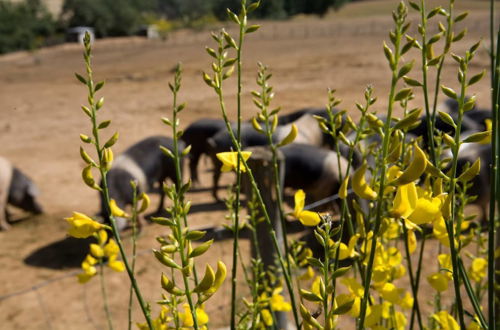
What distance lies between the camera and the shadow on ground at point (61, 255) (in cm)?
447

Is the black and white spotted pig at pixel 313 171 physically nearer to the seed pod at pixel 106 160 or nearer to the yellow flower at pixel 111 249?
the yellow flower at pixel 111 249

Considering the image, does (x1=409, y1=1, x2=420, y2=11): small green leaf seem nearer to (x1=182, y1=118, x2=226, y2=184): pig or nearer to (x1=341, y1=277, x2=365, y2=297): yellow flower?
(x1=341, y1=277, x2=365, y2=297): yellow flower

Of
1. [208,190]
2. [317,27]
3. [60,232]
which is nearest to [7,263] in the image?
[60,232]

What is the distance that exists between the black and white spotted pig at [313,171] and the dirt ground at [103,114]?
787 millimetres

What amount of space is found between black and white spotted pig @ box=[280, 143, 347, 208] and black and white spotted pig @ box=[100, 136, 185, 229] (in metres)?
1.18

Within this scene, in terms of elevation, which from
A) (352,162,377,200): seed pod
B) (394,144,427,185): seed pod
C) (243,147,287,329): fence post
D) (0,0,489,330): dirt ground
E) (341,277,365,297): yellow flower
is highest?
(394,144,427,185): seed pod

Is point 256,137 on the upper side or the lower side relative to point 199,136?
upper

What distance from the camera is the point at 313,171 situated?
172 inches

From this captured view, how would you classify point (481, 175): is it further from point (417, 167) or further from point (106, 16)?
point (106, 16)

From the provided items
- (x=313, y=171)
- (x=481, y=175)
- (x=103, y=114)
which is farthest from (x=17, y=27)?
(x=481, y=175)

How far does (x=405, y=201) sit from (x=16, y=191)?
223 inches

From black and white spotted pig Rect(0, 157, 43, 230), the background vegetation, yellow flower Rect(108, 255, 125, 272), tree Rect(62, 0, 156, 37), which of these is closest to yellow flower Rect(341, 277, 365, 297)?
yellow flower Rect(108, 255, 125, 272)

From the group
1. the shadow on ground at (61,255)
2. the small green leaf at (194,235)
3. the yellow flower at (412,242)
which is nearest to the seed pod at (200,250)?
the small green leaf at (194,235)

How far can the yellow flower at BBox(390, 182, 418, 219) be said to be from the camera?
0.54 m
